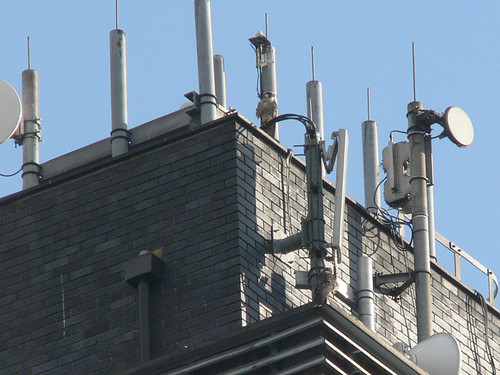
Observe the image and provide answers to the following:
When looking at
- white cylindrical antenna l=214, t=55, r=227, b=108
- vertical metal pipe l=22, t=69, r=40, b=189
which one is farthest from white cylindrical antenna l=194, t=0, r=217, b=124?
vertical metal pipe l=22, t=69, r=40, b=189

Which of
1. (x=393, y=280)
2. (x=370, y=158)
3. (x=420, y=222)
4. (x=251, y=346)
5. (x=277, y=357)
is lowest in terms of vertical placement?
(x=277, y=357)

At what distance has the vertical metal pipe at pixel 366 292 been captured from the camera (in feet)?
154

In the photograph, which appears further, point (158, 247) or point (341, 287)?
point (158, 247)

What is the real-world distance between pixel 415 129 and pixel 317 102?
10.1ft

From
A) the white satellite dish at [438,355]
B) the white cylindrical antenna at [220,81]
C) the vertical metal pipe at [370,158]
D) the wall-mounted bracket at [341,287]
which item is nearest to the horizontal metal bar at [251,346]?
the wall-mounted bracket at [341,287]

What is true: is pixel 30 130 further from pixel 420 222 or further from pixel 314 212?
pixel 420 222

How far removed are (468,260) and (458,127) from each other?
5.07 meters

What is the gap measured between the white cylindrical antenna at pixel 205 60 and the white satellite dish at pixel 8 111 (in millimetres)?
4486

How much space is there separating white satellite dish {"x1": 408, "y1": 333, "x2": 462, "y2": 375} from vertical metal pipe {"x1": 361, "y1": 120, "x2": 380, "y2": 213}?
7.87 metres

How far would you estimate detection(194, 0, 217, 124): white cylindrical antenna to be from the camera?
47.3 m

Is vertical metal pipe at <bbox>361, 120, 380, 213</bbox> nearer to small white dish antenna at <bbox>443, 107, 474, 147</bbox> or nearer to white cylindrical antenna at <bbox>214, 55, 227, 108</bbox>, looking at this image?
small white dish antenna at <bbox>443, 107, 474, 147</bbox>

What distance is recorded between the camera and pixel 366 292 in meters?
47.4

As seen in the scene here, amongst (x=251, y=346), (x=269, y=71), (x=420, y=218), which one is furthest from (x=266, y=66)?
(x=251, y=346)

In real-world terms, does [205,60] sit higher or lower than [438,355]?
higher
